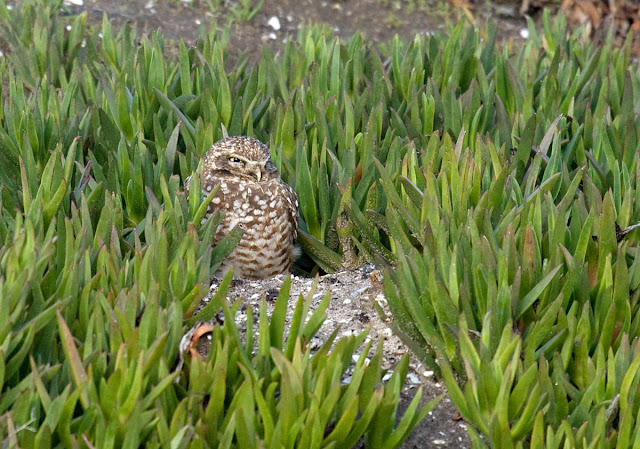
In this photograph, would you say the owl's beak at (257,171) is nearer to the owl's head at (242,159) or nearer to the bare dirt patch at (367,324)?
the owl's head at (242,159)

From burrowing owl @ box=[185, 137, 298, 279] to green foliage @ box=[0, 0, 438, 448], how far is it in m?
0.12

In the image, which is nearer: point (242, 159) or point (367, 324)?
point (367, 324)

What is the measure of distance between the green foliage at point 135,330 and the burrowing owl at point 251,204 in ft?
0.38

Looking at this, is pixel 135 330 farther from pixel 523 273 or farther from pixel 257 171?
pixel 257 171

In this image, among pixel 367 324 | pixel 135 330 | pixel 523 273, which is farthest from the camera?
pixel 367 324

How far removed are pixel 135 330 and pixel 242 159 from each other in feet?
4.79

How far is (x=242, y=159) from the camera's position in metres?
3.63

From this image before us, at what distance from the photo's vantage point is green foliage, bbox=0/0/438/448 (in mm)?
2197

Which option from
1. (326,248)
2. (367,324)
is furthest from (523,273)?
(326,248)

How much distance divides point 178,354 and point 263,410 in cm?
46

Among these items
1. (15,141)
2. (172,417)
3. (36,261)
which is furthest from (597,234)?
(15,141)

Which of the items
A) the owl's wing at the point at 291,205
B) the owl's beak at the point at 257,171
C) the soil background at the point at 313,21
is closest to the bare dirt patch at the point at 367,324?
the soil background at the point at 313,21

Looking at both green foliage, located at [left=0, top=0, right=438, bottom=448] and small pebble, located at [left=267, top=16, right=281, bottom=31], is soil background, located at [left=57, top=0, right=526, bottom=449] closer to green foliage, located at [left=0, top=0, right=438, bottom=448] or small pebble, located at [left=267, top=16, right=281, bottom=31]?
small pebble, located at [left=267, top=16, right=281, bottom=31]

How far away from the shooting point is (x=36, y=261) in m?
2.59
